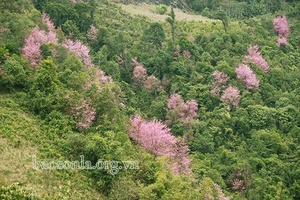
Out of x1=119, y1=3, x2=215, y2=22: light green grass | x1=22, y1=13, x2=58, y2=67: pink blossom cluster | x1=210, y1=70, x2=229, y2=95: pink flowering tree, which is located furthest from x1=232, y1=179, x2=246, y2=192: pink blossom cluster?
x1=119, y1=3, x2=215, y2=22: light green grass

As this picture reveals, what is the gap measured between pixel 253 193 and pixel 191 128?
1039 centimetres

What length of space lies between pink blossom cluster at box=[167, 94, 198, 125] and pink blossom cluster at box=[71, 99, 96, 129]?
14.1 m

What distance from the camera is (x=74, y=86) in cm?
3500

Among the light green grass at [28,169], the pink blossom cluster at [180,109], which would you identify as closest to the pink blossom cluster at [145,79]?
the pink blossom cluster at [180,109]

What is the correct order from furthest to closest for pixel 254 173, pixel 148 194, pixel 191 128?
pixel 191 128, pixel 254 173, pixel 148 194

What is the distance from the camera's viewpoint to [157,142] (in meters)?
35.7

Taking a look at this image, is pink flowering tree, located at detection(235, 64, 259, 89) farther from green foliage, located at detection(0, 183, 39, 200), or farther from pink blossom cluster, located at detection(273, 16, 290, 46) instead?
green foliage, located at detection(0, 183, 39, 200)

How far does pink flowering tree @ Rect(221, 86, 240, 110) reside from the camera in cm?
4722

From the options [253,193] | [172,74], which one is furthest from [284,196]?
[172,74]

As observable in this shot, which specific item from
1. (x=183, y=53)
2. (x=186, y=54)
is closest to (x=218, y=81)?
(x=186, y=54)

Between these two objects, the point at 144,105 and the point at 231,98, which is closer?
the point at 144,105

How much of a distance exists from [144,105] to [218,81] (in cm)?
976

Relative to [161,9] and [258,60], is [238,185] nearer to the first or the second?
[258,60]

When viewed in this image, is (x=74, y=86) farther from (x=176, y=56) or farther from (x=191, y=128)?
(x=176, y=56)
